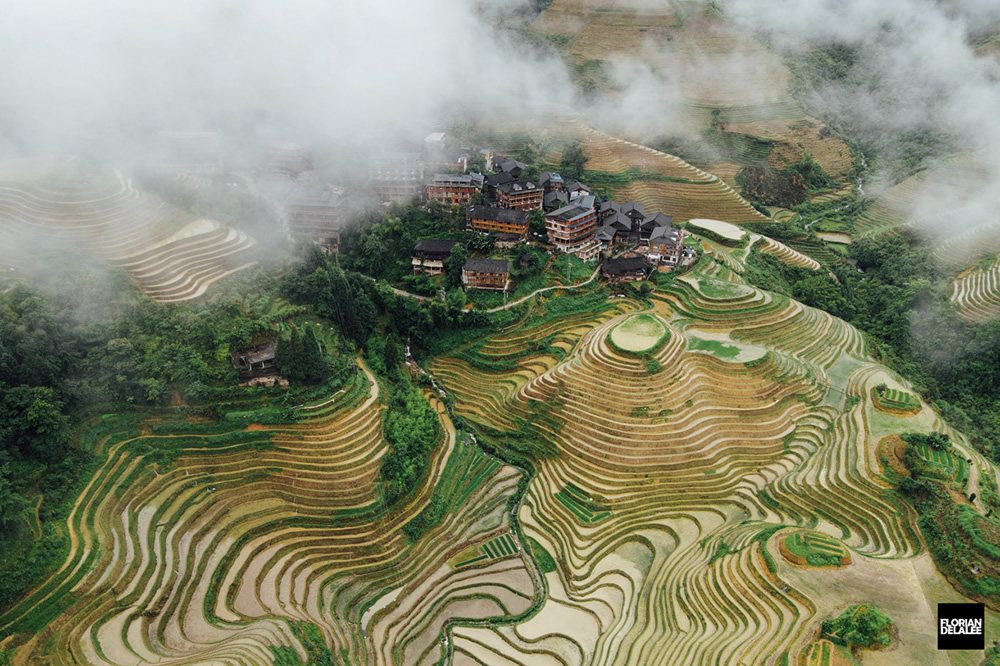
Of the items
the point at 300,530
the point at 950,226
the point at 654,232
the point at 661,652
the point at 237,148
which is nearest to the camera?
the point at 661,652

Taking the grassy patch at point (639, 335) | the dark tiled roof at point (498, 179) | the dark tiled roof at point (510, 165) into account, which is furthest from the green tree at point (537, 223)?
the grassy patch at point (639, 335)

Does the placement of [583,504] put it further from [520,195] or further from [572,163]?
[572,163]

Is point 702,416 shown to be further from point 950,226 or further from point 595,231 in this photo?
point 950,226

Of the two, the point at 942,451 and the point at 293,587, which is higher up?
the point at 942,451

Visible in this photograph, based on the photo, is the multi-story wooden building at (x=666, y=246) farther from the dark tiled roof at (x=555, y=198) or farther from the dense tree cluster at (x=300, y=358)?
the dense tree cluster at (x=300, y=358)

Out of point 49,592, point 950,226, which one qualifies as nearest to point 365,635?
point 49,592

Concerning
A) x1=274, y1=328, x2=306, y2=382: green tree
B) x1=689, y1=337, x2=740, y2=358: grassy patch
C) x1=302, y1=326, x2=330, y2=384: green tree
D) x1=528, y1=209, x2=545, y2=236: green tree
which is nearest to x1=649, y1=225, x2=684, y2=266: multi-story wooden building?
x1=528, y1=209, x2=545, y2=236: green tree
